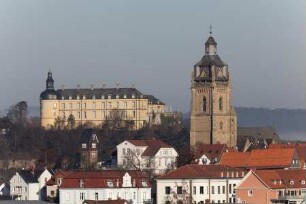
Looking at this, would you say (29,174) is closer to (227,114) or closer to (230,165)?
(230,165)

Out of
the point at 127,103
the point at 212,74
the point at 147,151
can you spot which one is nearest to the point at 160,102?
the point at 127,103

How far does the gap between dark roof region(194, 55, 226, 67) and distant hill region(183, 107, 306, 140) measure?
8.72 meters

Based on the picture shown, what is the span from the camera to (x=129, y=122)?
107938mm

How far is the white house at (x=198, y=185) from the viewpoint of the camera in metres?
56.8

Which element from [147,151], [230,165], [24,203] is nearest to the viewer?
[24,203]

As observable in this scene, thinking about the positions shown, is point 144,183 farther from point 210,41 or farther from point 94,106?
point 94,106

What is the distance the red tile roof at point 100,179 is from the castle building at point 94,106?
52.1 m

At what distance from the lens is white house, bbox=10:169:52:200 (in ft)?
209

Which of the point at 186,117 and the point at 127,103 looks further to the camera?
the point at 186,117

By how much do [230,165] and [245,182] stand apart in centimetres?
985

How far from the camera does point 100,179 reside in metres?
57.6

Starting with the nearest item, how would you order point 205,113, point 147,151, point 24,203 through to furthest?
point 24,203 → point 147,151 → point 205,113

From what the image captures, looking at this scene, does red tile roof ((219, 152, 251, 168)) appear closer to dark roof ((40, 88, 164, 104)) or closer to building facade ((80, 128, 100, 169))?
building facade ((80, 128, 100, 169))

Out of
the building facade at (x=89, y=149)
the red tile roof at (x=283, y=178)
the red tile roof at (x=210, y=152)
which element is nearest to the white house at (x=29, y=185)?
the red tile roof at (x=210, y=152)
